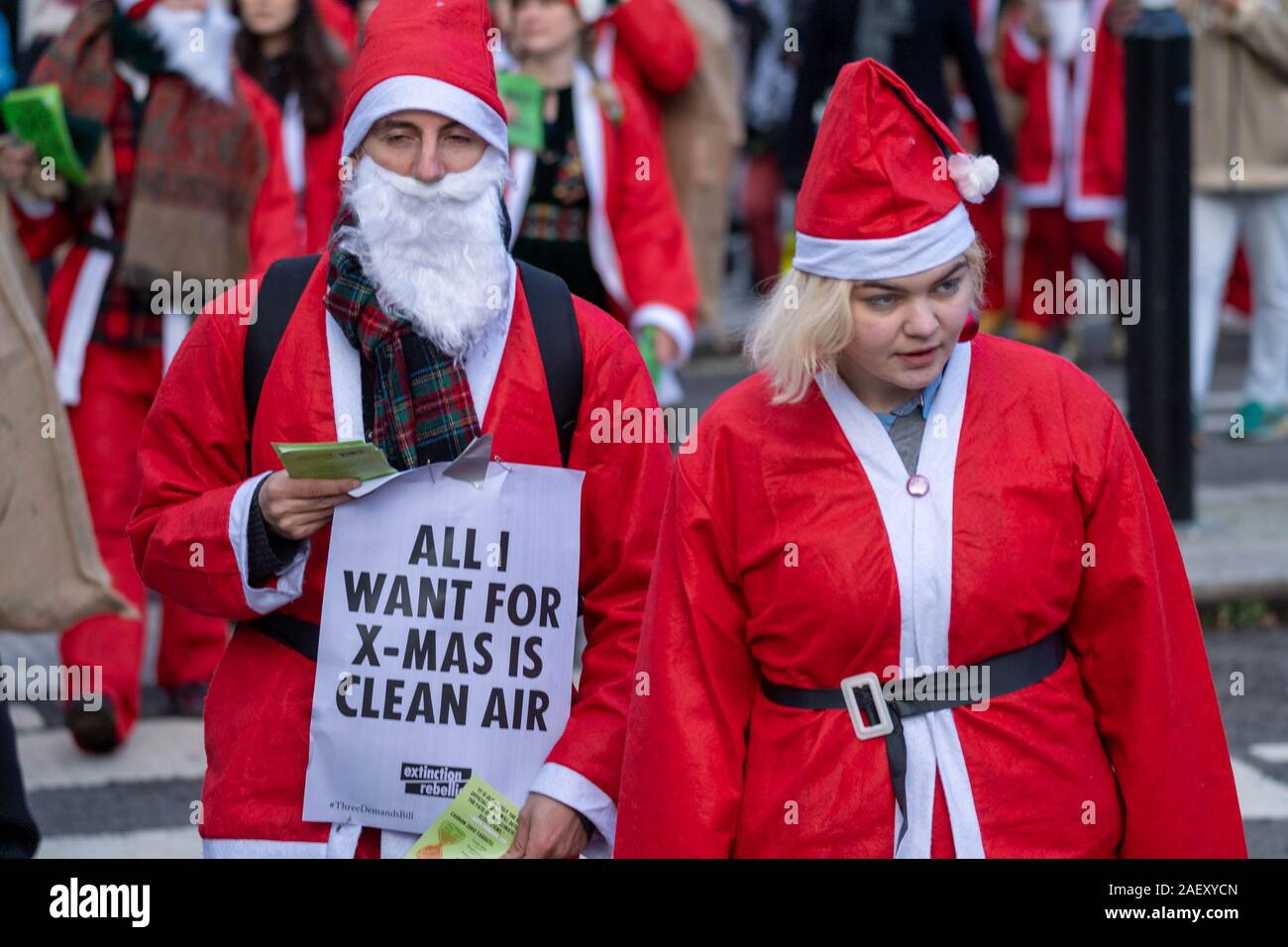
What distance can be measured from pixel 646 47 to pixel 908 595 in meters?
4.46

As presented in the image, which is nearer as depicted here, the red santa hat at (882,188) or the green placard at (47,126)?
the red santa hat at (882,188)

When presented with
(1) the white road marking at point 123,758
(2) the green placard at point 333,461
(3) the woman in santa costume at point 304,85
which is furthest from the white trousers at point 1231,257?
(2) the green placard at point 333,461

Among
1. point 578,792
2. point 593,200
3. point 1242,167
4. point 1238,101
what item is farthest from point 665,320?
point 1238,101

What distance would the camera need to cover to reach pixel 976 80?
10359 mm

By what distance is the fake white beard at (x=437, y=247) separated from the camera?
151 inches

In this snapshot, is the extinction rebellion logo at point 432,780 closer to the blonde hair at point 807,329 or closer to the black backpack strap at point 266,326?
the black backpack strap at point 266,326

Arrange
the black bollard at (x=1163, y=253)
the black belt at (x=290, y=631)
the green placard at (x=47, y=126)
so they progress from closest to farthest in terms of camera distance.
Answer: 1. the black belt at (x=290, y=631)
2. the green placard at (x=47, y=126)
3. the black bollard at (x=1163, y=253)

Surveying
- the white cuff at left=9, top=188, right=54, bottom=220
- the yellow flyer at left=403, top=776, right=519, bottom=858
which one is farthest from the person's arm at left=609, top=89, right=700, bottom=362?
the yellow flyer at left=403, top=776, right=519, bottom=858

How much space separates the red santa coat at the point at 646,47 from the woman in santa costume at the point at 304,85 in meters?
0.88

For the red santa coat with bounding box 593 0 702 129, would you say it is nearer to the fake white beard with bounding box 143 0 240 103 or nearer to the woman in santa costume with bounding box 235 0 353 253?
the woman in santa costume with bounding box 235 0 353 253

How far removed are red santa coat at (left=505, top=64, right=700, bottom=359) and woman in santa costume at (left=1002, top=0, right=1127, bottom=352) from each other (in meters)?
5.78
